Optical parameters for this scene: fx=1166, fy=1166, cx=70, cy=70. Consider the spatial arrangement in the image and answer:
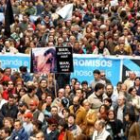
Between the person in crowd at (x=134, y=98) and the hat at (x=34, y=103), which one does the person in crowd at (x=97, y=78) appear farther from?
the hat at (x=34, y=103)

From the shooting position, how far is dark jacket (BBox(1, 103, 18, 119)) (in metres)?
26.3

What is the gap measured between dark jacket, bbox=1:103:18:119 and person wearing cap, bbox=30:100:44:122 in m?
0.46

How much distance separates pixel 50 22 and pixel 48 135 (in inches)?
551

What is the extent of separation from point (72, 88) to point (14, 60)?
3834 millimetres

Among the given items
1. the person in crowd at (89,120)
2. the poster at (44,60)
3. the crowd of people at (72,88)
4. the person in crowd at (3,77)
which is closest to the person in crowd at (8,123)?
the crowd of people at (72,88)

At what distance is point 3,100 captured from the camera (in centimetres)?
2716

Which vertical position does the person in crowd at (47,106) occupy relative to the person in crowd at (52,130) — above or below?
above

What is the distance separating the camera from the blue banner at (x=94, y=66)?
3048 cm

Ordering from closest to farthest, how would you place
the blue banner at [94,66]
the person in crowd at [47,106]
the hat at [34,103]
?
1. the person in crowd at [47,106]
2. the hat at [34,103]
3. the blue banner at [94,66]

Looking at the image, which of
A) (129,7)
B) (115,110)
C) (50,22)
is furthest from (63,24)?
(115,110)

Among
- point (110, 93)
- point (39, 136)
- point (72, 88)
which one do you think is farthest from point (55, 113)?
point (72, 88)

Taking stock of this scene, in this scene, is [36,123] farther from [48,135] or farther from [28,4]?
[28,4]

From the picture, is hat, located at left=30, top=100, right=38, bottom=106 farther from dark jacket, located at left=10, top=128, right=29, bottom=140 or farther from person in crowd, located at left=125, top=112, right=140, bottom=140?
person in crowd, located at left=125, top=112, right=140, bottom=140

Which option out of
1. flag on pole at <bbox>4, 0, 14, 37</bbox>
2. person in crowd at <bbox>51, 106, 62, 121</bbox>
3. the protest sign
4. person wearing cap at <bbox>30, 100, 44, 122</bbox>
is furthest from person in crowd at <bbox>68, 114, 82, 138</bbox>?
flag on pole at <bbox>4, 0, 14, 37</bbox>
